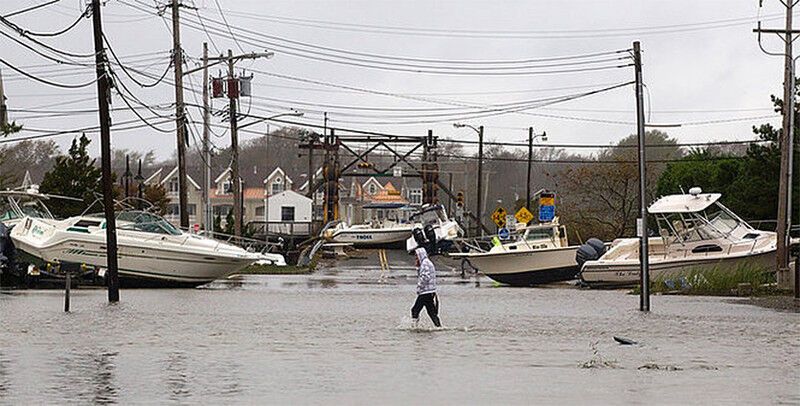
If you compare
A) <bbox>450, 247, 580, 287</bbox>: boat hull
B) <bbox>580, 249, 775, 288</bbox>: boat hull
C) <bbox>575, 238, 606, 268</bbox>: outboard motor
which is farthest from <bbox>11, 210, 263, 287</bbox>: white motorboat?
<bbox>575, 238, 606, 268</bbox>: outboard motor

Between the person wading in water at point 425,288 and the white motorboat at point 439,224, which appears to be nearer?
the person wading in water at point 425,288

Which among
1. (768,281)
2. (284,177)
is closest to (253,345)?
(768,281)

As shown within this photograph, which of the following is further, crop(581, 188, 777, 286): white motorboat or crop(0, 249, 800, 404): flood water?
crop(581, 188, 777, 286): white motorboat

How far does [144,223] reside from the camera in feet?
156

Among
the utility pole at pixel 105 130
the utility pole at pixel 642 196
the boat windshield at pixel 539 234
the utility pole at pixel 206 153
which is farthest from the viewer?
the utility pole at pixel 206 153

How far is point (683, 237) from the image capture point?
48.8 m

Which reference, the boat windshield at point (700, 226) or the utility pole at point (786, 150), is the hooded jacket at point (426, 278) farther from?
the boat windshield at point (700, 226)

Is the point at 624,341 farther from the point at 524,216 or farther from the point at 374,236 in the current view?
the point at 374,236

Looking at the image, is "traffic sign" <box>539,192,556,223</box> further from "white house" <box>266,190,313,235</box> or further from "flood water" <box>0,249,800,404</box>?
"white house" <box>266,190,313,235</box>

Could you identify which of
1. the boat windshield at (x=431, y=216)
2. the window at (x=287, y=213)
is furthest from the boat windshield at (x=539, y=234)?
the window at (x=287, y=213)

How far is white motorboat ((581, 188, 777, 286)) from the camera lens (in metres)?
47.1

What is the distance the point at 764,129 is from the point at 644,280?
70.4ft

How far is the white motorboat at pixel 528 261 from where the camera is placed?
52594mm

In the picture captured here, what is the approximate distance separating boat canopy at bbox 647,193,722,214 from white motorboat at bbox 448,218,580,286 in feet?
14.4
